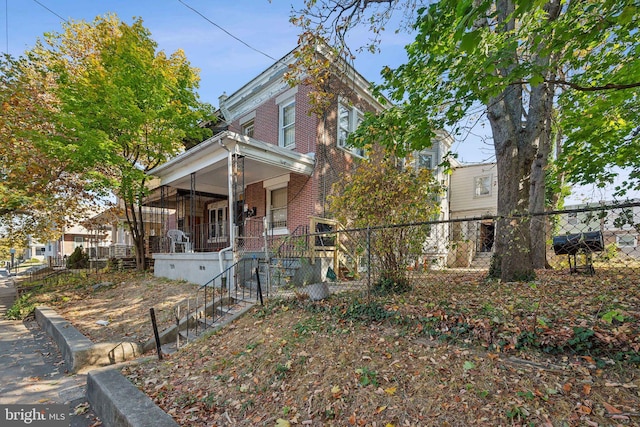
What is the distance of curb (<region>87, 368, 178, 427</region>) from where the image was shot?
284 centimetres

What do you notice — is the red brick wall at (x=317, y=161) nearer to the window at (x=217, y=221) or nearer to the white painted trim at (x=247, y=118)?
the white painted trim at (x=247, y=118)

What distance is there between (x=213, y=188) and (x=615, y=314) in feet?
41.5

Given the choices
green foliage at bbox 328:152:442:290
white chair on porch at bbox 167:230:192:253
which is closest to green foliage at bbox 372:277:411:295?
green foliage at bbox 328:152:442:290

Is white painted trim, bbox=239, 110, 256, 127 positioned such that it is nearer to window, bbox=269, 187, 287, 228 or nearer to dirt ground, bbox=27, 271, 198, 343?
window, bbox=269, 187, 287, 228

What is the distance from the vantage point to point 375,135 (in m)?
6.16

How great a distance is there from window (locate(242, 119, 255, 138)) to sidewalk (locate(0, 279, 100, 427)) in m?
9.43

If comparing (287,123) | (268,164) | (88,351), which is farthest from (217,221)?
(88,351)

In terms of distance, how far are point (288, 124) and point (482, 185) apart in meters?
13.9

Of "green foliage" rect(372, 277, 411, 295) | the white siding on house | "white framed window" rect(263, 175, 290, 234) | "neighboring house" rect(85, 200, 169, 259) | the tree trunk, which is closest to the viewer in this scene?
"green foliage" rect(372, 277, 411, 295)

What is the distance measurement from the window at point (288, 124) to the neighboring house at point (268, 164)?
37mm

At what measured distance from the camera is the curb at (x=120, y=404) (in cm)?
284

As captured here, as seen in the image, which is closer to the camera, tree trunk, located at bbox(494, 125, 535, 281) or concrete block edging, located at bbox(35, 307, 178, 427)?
concrete block edging, located at bbox(35, 307, 178, 427)

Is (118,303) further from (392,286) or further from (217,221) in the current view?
(392,286)

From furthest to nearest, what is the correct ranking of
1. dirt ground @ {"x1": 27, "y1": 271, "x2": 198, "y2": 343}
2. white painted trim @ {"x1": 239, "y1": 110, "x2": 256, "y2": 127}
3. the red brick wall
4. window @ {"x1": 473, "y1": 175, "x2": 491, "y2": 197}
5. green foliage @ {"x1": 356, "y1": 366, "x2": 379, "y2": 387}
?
window @ {"x1": 473, "y1": 175, "x2": 491, "y2": 197}
white painted trim @ {"x1": 239, "y1": 110, "x2": 256, "y2": 127}
the red brick wall
dirt ground @ {"x1": 27, "y1": 271, "x2": 198, "y2": 343}
green foliage @ {"x1": 356, "y1": 366, "x2": 379, "y2": 387}
